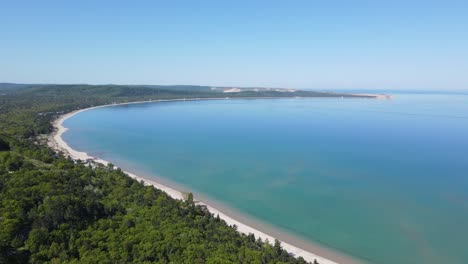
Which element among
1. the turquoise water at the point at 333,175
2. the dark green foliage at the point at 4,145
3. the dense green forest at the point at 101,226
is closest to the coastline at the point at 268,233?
the turquoise water at the point at 333,175

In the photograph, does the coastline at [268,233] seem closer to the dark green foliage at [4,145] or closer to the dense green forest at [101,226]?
the dense green forest at [101,226]

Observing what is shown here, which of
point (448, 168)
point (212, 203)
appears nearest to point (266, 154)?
point (212, 203)

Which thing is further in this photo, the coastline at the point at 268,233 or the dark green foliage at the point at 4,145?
the dark green foliage at the point at 4,145

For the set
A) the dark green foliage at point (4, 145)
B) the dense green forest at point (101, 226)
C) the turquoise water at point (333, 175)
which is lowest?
the turquoise water at point (333, 175)

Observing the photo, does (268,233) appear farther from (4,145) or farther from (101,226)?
(4,145)

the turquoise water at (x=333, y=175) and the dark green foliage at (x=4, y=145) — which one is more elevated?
the dark green foliage at (x=4, y=145)

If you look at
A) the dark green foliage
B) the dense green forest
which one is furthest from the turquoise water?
the dark green foliage

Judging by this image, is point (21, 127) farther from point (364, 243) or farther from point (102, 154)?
point (364, 243)

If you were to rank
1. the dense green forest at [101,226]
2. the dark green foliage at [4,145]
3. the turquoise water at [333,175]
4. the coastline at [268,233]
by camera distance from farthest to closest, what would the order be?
the dark green foliage at [4,145] → the turquoise water at [333,175] → the coastline at [268,233] → the dense green forest at [101,226]

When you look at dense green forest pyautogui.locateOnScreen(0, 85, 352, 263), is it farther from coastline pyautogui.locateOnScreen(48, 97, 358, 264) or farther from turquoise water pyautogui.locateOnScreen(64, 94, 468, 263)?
turquoise water pyautogui.locateOnScreen(64, 94, 468, 263)
